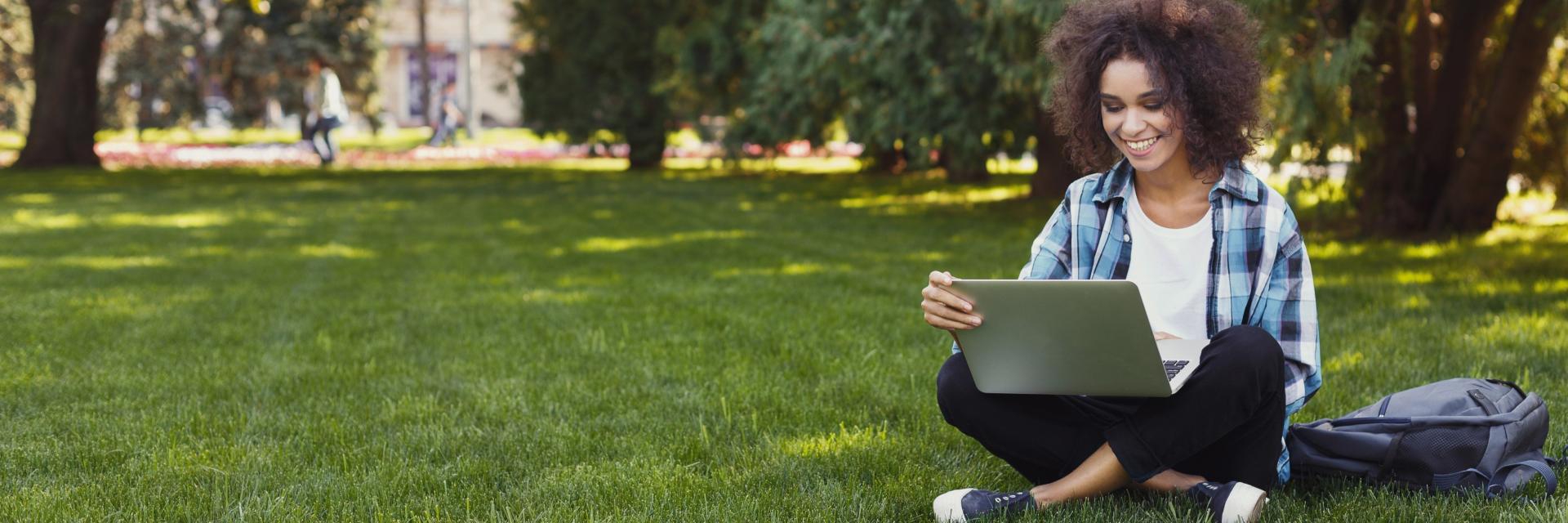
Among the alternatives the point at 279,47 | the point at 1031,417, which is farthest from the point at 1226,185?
the point at 279,47

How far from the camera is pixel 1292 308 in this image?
3.17 metres

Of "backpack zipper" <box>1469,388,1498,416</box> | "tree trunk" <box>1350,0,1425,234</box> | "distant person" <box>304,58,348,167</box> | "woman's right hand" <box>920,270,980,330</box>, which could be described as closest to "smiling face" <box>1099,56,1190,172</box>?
"woman's right hand" <box>920,270,980,330</box>

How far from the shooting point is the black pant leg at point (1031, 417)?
128 inches

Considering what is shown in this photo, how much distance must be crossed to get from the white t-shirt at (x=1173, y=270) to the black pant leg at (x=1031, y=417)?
0.77 ft

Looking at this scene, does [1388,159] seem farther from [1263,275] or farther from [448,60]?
[448,60]

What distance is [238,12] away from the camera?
22.4 meters

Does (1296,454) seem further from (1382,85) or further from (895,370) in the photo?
Answer: (1382,85)

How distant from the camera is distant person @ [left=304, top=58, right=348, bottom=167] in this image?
2152 cm

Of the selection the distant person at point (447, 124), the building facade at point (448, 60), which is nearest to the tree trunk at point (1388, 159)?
the distant person at point (447, 124)

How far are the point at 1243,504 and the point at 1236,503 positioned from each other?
14mm

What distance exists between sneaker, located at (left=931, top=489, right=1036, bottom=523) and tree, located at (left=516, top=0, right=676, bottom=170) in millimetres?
18698

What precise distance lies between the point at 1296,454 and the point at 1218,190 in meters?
Answer: 0.77

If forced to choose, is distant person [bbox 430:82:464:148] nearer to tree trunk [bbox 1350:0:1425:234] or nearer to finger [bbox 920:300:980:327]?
tree trunk [bbox 1350:0:1425:234]

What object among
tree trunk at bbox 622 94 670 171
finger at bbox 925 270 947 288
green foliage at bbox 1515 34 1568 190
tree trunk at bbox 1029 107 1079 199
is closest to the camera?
finger at bbox 925 270 947 288
